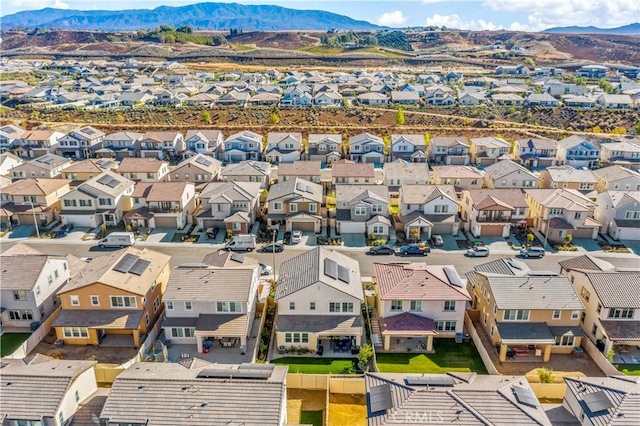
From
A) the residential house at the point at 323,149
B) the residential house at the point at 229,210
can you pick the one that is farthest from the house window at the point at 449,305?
the residential house at the point at 323,149

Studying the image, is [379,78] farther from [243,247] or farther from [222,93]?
[243,247]

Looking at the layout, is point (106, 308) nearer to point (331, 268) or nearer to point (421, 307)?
point (331, 268)

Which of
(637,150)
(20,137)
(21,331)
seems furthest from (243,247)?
(637,150)

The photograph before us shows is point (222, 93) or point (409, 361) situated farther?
point (222, 93)

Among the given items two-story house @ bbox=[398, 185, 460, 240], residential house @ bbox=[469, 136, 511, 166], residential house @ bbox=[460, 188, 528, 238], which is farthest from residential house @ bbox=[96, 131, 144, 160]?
residential house @ bbox=[469, 136, 511, 166]

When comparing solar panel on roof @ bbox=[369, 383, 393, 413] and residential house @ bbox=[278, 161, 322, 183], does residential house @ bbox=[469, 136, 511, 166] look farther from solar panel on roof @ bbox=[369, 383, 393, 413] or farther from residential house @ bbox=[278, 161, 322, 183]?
solar panel on roof @ bbox=[369, 383, 393, 413]
